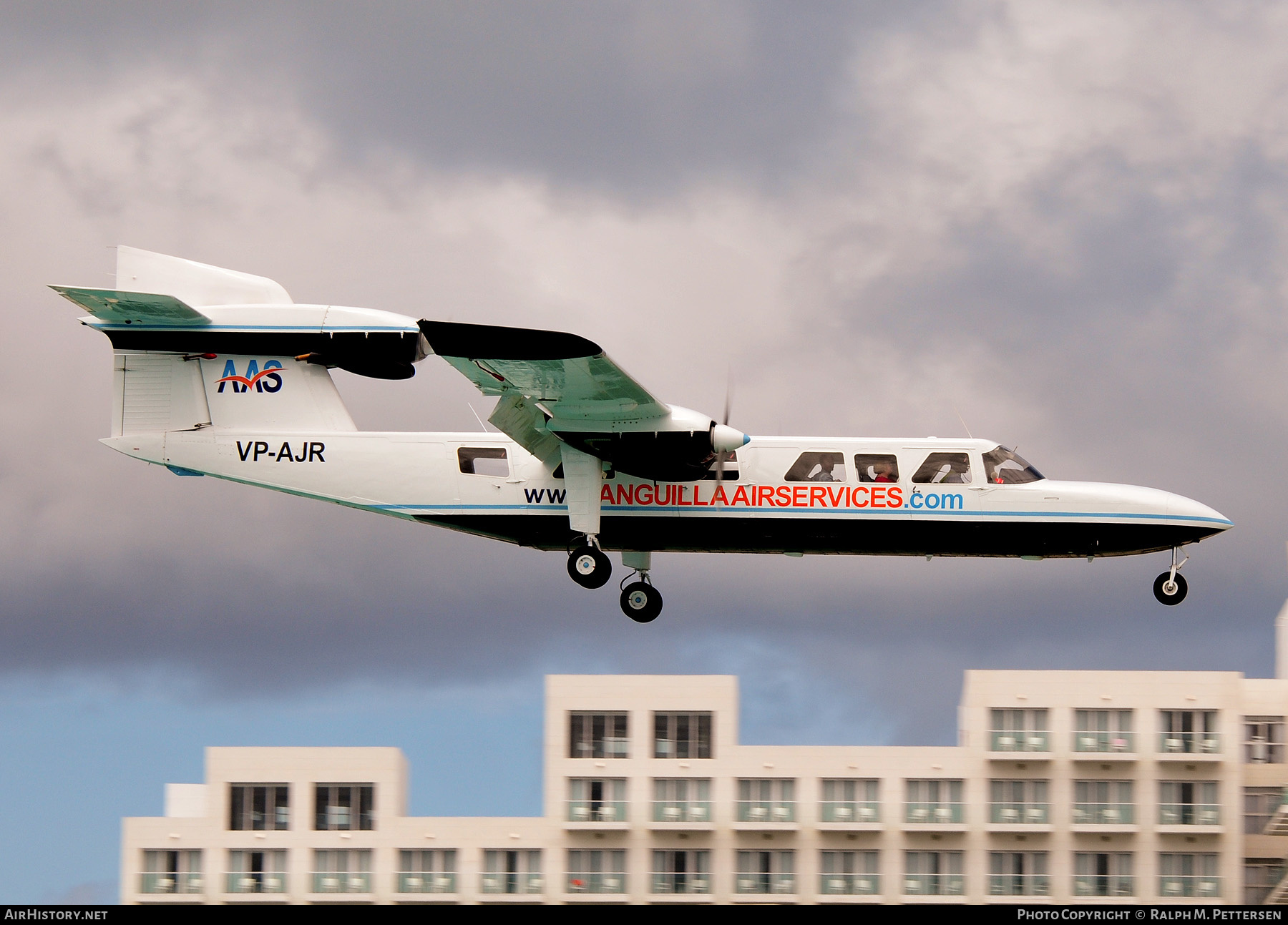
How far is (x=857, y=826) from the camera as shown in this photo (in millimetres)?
50969

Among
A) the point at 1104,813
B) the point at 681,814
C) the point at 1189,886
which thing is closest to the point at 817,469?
the point at 681,814

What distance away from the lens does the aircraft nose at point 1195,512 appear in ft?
89.5

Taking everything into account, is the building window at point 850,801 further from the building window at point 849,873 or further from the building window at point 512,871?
the building window at point 512,871

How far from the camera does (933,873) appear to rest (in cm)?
5094

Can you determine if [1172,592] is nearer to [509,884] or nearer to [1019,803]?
[1019,803]

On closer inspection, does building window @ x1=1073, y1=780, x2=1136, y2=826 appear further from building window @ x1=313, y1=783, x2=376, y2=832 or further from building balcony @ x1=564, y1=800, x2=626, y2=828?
building window @ x1=313, y1=783, x2=376, y2=832

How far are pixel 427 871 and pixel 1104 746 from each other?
21.8m

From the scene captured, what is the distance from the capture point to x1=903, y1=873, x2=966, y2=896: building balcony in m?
50.6

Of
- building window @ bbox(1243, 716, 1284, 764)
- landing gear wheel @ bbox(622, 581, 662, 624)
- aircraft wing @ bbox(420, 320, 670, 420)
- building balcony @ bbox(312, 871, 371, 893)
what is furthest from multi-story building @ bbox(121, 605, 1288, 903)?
aircraft wing @ bbox(420, 320, 670, 420)

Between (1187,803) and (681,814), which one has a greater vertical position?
(1187,803)

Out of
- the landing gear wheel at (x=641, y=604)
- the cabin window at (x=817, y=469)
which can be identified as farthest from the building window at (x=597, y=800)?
the cabin window at (x=817, y=469)

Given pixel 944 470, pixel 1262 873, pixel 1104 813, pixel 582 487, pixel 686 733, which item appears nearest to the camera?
pixel 582 487

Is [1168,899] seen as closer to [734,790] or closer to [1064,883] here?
[1064,883]
